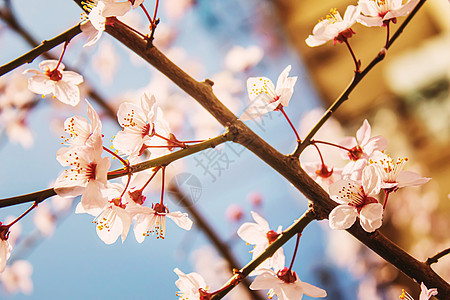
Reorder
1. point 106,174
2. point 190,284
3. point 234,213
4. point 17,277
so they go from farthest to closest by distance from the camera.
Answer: point 17,277 < point 234,213 < point 190,284 < point 106,174

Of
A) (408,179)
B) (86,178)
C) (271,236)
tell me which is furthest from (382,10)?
(86,178)

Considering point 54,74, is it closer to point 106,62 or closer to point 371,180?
point 371,180

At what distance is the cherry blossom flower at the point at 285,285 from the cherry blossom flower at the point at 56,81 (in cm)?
40

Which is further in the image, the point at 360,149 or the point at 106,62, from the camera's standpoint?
the point at 106,62

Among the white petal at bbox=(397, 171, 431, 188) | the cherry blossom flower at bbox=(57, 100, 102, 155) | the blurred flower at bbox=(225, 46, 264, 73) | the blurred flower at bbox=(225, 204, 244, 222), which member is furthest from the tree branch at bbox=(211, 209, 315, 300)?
the blurred flower at bbox=(225, 46, 264, 73)

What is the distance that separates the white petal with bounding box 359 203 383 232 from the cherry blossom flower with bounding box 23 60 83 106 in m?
0.46

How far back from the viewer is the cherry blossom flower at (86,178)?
17.3 inches

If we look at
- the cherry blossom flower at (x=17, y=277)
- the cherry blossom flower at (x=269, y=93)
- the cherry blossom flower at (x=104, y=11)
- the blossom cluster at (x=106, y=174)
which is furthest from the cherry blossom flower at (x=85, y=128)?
the cherry blossom flower at (x=17, y=277)

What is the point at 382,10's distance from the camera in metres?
0.53

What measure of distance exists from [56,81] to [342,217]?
19.2 inches

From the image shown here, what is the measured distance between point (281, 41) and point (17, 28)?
290cm

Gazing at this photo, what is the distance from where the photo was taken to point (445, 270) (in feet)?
7.55

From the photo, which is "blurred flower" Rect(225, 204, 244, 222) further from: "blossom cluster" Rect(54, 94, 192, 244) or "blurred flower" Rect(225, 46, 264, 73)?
"blossom cluster" Rect(54, 94, 192, 244)

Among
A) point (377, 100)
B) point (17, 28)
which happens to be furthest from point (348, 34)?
point (377, 100)
